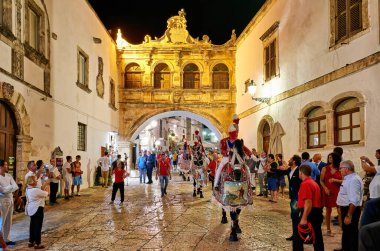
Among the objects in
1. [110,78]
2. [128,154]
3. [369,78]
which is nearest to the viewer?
[369,78]

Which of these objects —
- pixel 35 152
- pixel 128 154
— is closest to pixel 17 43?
pixel 35 152

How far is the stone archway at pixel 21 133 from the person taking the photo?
36.8 ft

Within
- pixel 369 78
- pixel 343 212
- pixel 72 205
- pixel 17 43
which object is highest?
pixel 17 43

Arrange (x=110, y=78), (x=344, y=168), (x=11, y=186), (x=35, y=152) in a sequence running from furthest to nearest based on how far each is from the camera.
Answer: (x=110, y=78) < (x=35, y=152) < (x=11, y=186) < (x=344, y=168)

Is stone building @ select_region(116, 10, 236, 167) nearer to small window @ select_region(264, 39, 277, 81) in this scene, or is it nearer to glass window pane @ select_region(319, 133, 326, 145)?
small window @ select_region(264, 39, 277, 81)

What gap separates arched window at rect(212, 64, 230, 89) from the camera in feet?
90.5

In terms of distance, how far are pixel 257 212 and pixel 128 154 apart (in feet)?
55.7

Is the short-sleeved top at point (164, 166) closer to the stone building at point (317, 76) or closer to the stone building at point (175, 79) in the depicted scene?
the stone building at point (317, 76)

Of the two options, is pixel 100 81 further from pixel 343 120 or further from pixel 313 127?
pixel 343 120

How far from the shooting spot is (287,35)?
1667 cm

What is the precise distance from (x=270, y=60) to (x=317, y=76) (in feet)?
18.5

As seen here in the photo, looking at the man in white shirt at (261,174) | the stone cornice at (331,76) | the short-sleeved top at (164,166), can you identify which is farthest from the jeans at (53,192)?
the stone cornice at (331,76)

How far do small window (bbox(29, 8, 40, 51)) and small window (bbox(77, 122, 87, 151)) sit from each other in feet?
18.2

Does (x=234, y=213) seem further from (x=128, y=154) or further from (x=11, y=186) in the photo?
(x=128, y=154)
